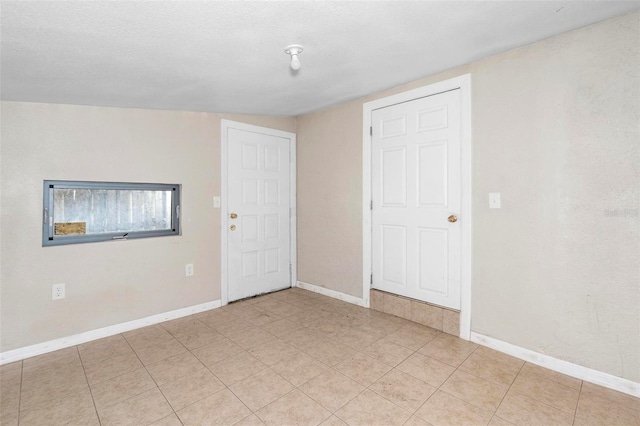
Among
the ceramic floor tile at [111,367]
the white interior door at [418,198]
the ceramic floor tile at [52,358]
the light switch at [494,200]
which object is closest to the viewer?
the ceramic floor tile at [111,367]

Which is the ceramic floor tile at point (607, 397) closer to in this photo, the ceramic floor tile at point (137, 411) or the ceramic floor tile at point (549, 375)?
the ceramic floor tile at point (549, 375)

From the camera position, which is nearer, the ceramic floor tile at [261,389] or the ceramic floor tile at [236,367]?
the ceramic floor tile at [261,389]

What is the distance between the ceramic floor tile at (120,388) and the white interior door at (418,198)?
84.1 inches

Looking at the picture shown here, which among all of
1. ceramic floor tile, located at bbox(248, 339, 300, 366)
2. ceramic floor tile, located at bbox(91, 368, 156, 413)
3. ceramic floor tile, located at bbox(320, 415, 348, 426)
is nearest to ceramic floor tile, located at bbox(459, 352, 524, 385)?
ceramic floor tile, located at bbox(320, 415, 348, 426)

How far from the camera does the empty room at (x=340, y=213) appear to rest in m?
1.72

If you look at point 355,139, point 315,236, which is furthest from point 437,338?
point 355,139

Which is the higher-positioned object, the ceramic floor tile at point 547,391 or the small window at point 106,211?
the small window at point 106,211

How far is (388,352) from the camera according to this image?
236cm

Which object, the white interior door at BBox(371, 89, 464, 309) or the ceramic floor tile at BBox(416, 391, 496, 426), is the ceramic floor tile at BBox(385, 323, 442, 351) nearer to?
the white interior door at BBox(371, 89, 464, 309)

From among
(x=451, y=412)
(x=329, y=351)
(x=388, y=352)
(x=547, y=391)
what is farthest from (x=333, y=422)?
(x=547, y=391)

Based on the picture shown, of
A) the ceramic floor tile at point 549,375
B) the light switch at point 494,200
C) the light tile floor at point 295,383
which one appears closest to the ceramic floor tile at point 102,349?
the light tile floor at point 295,383

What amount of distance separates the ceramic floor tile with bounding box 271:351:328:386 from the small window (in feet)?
5.69

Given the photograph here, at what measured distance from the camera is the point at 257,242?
3725 mm

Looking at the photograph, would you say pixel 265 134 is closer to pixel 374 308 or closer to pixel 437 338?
pixel 374 308
